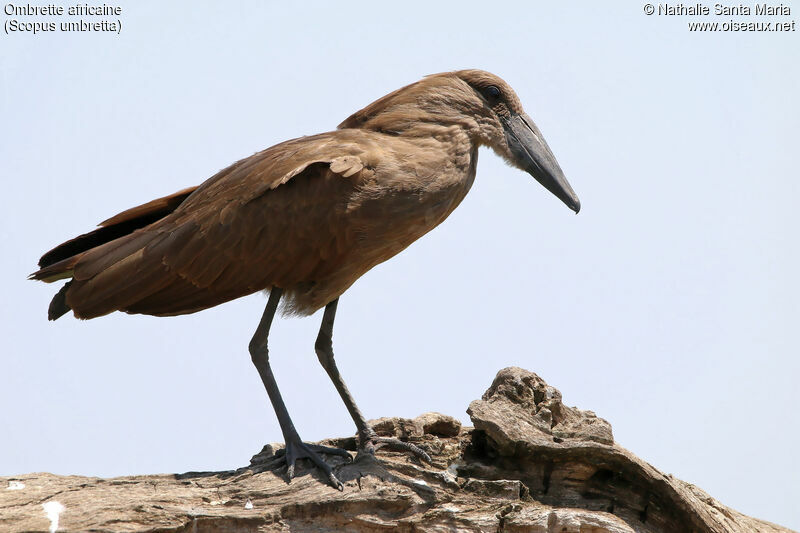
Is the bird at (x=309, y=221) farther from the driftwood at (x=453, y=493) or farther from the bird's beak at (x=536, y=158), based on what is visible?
the driftwood at (x=453, y=493)

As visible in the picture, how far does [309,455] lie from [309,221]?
1524mm

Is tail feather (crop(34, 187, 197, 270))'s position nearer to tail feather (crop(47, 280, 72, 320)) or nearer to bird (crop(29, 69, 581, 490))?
bird (crop(29, 69, 581, 490))

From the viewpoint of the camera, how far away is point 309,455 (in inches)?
223

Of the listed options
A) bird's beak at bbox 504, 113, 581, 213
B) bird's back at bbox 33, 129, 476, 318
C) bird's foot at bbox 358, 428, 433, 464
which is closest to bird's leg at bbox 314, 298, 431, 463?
bird's foot at bbox 358, 428, 433, 464

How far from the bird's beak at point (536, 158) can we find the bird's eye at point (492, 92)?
0.63 ft

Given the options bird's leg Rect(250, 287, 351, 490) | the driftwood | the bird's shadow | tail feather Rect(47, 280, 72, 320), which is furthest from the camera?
tail feather Rect(47, 280, 72, 320)

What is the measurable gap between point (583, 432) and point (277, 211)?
247cm

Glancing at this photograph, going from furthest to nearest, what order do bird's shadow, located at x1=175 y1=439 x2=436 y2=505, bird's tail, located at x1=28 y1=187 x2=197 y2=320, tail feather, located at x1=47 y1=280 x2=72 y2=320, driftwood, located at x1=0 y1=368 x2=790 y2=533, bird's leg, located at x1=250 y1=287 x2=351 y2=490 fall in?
bird's tail, located at x1=28 y1=187 x2=197 y2=320
tail feather, located at x1=47 y1=280 x2=72 y2=320
bird's leg, located at x1=250 y1=287 x2=351 y2=490
bird's shadow, located at x1=175 y1=439 x2=436 y2=505
driftwood, located at x1=0 y1=368 x2=790 y2=533

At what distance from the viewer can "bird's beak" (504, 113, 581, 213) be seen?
6434 millimetres

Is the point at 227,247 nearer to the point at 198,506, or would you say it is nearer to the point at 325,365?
the point at 325,365

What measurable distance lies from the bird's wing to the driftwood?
3.90 feet


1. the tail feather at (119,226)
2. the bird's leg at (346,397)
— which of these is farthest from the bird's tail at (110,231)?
the bird's leg at (346,397)

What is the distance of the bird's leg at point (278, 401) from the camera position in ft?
18.6

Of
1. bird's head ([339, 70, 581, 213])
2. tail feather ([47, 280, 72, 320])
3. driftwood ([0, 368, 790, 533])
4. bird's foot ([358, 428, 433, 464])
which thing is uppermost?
bird's head ([339, 70, 581, 213])
